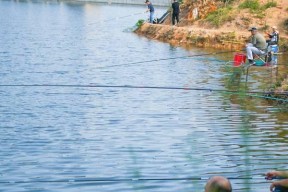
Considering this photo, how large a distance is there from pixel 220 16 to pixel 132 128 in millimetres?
22834

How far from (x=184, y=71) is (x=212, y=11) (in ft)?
45.2

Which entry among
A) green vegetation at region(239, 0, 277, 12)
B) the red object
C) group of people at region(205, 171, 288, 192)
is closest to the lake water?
group of people at region(205, 171, 288, 192)

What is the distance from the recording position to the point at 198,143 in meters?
14.1

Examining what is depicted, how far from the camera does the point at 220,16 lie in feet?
124

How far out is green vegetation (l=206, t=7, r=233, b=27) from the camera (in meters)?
37.4

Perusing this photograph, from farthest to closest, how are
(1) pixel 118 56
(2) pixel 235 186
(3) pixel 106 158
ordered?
(1) pixel 118 56, (3) pixel 106 158, (2) pixel 235 186

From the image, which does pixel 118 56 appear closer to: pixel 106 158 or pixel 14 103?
pixel 14 103

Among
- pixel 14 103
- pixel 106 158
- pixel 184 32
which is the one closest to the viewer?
pixel 106 158

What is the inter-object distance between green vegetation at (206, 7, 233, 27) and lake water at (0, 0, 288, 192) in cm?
693

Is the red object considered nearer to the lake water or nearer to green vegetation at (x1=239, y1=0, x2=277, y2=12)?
the lake water

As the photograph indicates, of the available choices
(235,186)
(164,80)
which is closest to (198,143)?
(235,186)

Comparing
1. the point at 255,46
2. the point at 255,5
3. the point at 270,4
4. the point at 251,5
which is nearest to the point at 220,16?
the point at 251,5

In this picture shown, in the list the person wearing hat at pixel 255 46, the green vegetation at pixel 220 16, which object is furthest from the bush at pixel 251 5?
the person wearing hat at pixel 255 46

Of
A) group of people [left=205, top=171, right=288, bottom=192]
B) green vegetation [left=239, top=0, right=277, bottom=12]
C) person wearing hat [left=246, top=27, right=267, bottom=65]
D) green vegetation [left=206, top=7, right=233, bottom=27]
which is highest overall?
group of people [left=205, top=171, right=288, bottom=192]
